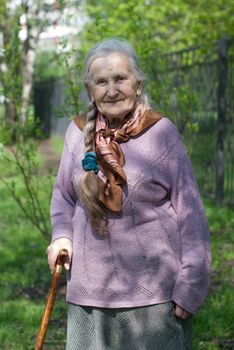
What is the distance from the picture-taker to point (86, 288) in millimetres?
2914

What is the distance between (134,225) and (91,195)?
0.63 ft

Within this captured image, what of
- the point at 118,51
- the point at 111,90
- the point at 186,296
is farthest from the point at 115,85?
the point at 186,296

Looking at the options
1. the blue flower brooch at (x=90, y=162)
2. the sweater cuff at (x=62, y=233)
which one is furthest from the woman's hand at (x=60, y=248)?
the blue flower brooch at (x=90, y=162)

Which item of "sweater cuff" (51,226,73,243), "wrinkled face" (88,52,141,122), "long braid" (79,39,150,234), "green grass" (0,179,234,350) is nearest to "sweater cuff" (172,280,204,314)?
"long braid" (79,39,150,234)

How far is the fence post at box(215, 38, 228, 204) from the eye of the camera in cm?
918

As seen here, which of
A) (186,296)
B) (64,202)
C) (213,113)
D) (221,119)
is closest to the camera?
(186,296)

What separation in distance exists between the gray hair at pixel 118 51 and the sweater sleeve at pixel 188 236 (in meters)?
0.23

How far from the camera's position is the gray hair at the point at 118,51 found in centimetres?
292

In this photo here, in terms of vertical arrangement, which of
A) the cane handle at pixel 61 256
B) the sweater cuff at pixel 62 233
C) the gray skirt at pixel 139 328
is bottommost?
the gray skirt at pixel 139 328

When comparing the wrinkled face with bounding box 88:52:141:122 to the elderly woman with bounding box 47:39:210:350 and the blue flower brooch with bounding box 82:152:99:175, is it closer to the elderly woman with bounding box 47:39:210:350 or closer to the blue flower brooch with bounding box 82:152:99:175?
the elderly woman with bounding box 47:39:210:350

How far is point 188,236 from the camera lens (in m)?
2.88

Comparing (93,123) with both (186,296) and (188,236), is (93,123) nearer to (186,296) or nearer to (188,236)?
(188,236)

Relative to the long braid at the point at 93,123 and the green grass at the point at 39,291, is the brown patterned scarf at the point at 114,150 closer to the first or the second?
the long braid at the point at 93,123

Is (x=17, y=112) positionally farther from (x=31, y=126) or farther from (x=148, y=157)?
(x=148, y=157)
